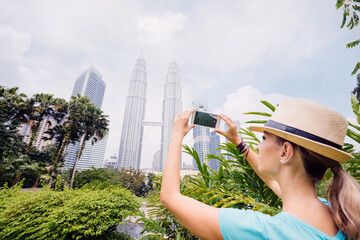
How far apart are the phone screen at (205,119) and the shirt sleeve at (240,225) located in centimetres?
70

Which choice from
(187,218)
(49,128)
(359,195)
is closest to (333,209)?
(359,195)

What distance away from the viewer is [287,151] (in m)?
0.67

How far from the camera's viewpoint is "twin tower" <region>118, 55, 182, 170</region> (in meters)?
135

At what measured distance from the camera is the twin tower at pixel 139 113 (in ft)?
443

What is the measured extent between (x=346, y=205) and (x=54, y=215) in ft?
19.6

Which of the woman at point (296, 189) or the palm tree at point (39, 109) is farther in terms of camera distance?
the palm tree at point (39, 109)

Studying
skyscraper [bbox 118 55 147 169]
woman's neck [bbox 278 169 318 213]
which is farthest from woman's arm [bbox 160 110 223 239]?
skyscraper [bbox 118 55 147 169]

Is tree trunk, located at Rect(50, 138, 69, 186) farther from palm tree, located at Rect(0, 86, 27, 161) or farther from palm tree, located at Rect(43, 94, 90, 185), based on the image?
palm tree, located at Rect(0, 86, 27, 161)

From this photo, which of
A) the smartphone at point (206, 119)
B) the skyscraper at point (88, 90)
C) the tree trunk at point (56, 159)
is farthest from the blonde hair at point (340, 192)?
the skyscraper at point (88, 90)

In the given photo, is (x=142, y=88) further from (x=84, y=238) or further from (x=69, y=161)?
(x=84, y=238)

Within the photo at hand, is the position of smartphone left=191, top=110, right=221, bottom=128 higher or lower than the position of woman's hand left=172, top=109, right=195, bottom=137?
higher

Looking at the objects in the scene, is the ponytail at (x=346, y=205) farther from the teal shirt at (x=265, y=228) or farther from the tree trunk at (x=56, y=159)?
the tree trunk at (x=56, y=159)

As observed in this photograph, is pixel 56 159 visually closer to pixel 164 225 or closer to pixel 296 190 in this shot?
pixel 164 225

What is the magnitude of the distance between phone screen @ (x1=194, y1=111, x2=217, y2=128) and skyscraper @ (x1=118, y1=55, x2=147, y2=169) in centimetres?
13355
